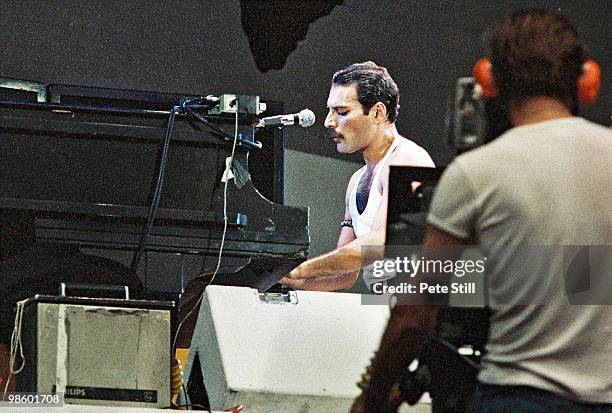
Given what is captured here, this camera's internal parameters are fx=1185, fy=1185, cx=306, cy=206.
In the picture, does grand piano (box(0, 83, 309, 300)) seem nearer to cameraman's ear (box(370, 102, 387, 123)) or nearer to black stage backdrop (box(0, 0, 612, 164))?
cameraman's ear (box(370, 102, 387, 123))

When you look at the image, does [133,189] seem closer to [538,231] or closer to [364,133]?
[364,133]

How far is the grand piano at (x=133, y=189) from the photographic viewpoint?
3803mm

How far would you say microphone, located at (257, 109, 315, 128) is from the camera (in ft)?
12.9

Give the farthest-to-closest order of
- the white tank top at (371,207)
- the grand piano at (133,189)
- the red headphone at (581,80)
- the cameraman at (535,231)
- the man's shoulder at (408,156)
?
the white tank top at (371,207) → the man's shoulder at (408,156) → the grand piano at (133,189) → the red headphone at (581,80) → the cameraman at (535,231)

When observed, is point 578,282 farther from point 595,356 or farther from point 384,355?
point 384,355

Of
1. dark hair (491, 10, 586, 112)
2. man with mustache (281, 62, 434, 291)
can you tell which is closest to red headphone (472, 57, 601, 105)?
dark hair (491, 10, 586, 112)

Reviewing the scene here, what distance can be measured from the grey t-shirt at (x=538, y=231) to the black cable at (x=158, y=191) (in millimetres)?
2029

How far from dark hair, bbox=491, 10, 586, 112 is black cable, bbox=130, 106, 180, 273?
2026mm

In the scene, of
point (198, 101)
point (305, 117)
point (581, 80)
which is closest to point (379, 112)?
point (305, 117)

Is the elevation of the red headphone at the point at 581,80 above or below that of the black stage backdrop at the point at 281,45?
below

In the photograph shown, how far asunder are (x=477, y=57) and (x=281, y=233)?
179 cm

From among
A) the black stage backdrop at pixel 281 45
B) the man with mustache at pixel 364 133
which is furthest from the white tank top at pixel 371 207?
the black stage backdrop at pixel 281 45

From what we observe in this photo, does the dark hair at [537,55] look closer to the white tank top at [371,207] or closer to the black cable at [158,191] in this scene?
the black cable at [158,191]

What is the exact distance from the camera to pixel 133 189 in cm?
393
